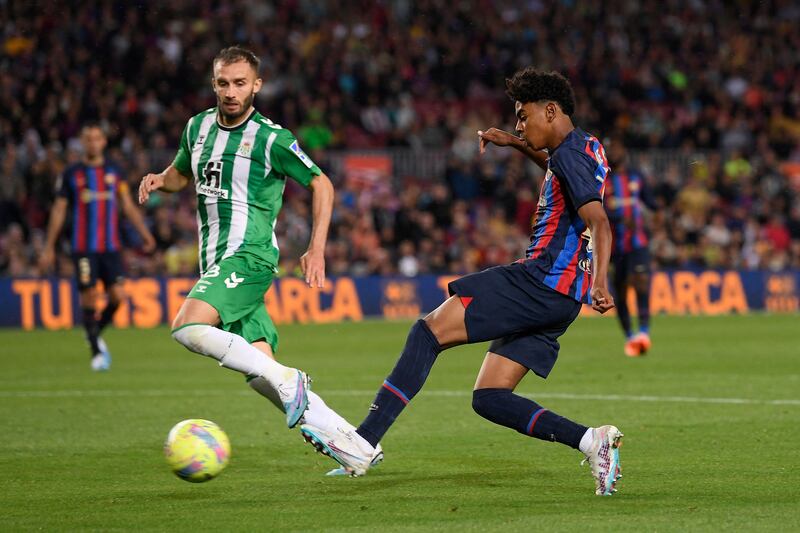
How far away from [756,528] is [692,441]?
2.74 metres

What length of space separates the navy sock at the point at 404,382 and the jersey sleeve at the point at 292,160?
3.60ft

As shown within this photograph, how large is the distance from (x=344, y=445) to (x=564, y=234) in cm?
147

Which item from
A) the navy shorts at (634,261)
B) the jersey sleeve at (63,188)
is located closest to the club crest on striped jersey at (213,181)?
the jersey sleeve at (63,188)

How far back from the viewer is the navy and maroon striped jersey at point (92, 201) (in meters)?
13.8

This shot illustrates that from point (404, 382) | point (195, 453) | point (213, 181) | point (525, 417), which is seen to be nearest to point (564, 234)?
point (525, 417)

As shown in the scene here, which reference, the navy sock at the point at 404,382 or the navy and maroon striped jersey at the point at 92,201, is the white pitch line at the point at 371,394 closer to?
the navy and maroon striped jersey at the point at 92,201

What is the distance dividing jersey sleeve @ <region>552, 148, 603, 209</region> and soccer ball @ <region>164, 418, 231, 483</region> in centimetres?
210

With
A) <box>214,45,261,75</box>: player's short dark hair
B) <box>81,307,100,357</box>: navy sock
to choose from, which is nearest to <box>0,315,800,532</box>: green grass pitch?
<box>81,307,100,357</box>: navy sock

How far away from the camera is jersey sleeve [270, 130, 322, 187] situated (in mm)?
6801

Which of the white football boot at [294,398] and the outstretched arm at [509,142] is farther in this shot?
the outstretched arm at [509,142]

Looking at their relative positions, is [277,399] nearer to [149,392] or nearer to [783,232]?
[149,392]

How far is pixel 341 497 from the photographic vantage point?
6.20 metres

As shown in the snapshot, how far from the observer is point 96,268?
13.9 m

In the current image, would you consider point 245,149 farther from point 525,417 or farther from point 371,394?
point 371,394
